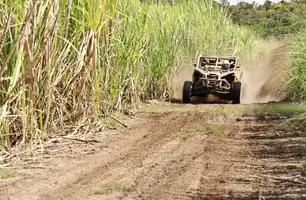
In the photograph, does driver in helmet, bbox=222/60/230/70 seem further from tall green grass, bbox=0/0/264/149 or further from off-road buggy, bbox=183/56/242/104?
tall green grass, bbox=0/0/264/149

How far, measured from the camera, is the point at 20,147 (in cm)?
589

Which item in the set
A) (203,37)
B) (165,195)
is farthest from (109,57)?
(203,37)

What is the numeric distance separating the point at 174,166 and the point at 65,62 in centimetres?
209

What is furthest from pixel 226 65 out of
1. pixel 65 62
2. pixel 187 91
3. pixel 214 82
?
pixel 65 62

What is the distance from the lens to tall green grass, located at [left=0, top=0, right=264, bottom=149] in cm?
581

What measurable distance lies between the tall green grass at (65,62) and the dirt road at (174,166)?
43 centimetres

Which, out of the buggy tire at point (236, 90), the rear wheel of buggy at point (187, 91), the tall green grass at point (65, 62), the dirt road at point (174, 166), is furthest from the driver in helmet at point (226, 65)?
the dirt road at point (174, 166)

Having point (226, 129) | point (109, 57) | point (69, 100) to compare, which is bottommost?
point (226, 129)

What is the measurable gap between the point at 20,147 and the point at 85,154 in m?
Answer: 0.71

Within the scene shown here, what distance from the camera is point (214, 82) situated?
12555 millimetres

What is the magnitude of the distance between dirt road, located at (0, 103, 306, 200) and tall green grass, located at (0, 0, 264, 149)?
17.1 inches

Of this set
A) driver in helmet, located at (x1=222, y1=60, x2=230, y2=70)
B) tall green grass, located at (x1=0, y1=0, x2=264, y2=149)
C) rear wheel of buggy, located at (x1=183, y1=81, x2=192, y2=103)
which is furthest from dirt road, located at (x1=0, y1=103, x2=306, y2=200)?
driver in helmet, located at (x1=222, y1=60, x2=230, y2=70)

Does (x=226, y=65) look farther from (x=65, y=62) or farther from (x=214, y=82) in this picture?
(x=65, y=62)

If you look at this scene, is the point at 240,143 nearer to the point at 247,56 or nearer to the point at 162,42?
the point at 162,42
